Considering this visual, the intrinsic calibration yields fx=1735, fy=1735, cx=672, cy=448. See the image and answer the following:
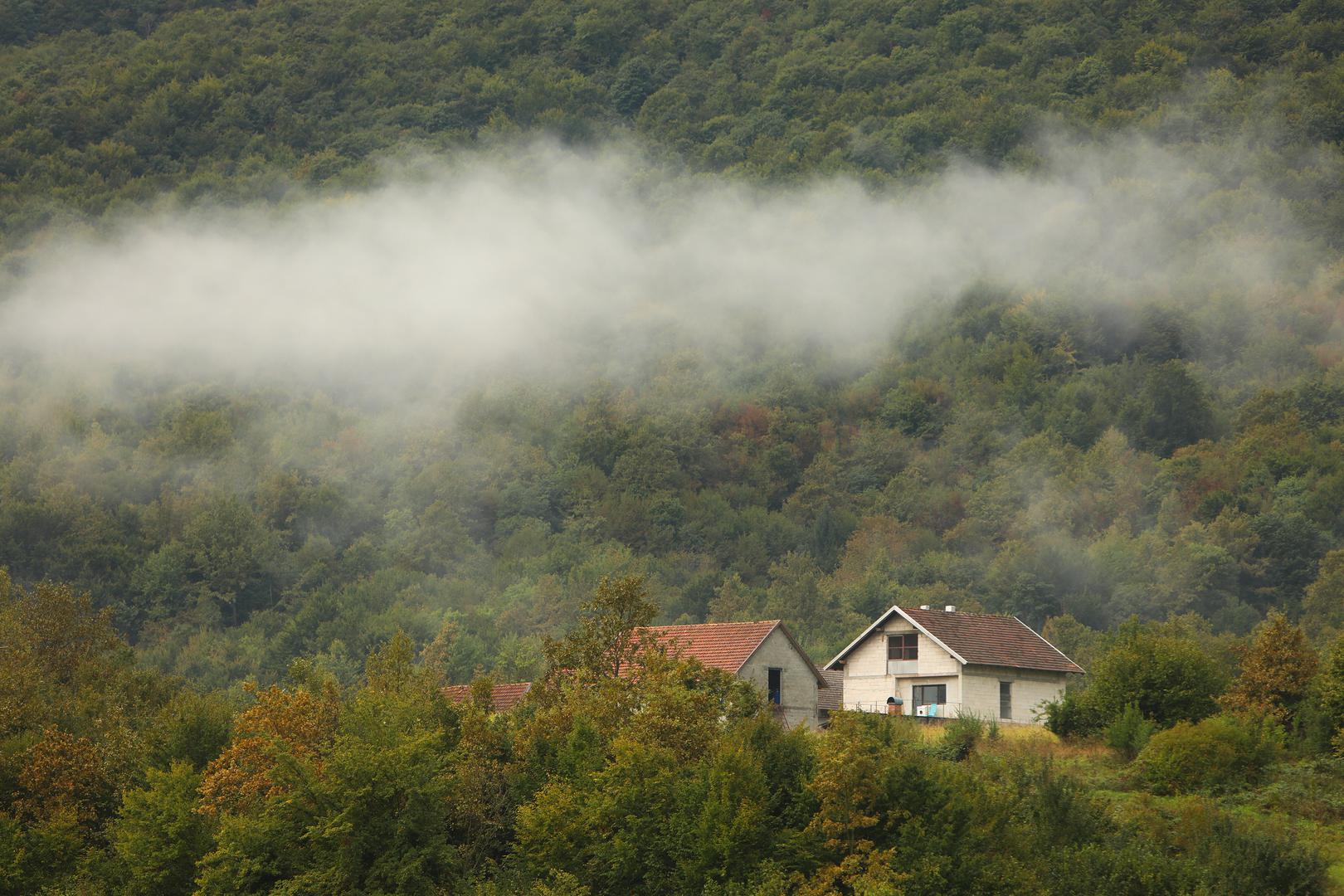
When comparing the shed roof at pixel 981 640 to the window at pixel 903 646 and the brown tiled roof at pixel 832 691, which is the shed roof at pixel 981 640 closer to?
the window at pixel 903 646

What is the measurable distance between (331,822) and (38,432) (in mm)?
152395

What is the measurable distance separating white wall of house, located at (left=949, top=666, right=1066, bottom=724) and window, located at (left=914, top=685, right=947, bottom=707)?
114cm

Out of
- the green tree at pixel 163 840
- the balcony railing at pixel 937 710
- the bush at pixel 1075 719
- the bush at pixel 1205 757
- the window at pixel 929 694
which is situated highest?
the window at pixel 929 694

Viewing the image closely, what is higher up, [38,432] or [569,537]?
[38,432]

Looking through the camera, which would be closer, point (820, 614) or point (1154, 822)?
point (1154, 822)

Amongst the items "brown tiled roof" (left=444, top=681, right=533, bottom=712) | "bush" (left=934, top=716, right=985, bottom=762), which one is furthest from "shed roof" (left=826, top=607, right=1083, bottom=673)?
"brown tiled roof" (left=444, top=681, right=533, bottom=712)

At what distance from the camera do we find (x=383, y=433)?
Result: 628 feet

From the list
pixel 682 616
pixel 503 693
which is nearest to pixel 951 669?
pixel 503 693

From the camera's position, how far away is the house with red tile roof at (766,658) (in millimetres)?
64500

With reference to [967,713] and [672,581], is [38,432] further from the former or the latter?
[967,713]

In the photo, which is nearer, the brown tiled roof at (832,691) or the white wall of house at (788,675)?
the white wall of house at (788,675)

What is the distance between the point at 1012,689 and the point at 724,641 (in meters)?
12.3

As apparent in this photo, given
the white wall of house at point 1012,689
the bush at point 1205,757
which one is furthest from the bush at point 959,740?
the white wall of house at point 1012,689

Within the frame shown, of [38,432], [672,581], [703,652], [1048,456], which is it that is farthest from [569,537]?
[703,652]
